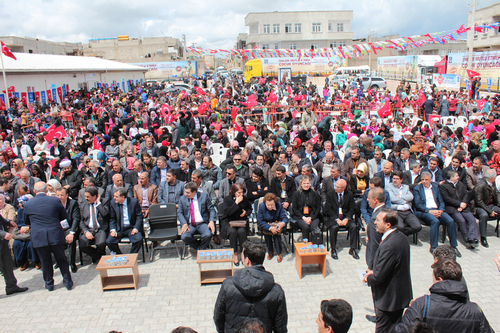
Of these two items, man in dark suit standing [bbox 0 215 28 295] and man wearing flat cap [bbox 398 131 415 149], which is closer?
man in dark suit standing [bbox 0 215 28 295]

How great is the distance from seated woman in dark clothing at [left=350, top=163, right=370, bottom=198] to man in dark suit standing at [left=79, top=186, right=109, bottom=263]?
A: 5.06 metres

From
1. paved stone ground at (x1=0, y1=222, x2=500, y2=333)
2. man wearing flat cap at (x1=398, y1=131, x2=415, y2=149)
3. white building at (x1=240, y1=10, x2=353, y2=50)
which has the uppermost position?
white building at (x1=240, y1=10, x2=353, y2=50)

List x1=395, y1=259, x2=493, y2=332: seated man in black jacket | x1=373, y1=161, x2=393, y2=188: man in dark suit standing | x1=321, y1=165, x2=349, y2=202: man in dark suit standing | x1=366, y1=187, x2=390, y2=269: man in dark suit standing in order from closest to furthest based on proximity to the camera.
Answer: x1=395, y1=259, x2=493, y2=332: seated man in black jacket, x1=366, y1=187, x2=390, y2=269: man in dark suit standing, x1=321, y1=165, x2=349, y2=202: man in dark suit standing, x1=373, y1=161, x2=393, y2=188: man in dark suit standing

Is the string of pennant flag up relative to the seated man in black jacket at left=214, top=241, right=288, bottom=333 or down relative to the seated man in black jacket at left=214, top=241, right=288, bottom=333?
up

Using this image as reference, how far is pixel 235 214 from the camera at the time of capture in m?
6.31

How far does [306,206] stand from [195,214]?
2138mm

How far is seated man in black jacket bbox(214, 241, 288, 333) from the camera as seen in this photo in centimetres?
287

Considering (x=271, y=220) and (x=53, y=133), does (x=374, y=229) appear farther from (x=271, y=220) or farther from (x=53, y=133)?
(x=53, y=133)

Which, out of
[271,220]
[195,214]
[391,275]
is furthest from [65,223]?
[391,275]

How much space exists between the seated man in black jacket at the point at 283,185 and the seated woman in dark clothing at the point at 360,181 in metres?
1.40

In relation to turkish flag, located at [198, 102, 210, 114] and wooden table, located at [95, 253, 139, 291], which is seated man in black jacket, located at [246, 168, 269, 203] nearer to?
wooden table, located at [95, 253, 139, 291]

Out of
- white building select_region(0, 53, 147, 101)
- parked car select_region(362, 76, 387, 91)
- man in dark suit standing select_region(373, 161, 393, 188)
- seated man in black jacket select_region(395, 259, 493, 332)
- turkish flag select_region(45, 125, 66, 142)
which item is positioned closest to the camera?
seated man in black jacket select_region(395, 259, 493, 332)

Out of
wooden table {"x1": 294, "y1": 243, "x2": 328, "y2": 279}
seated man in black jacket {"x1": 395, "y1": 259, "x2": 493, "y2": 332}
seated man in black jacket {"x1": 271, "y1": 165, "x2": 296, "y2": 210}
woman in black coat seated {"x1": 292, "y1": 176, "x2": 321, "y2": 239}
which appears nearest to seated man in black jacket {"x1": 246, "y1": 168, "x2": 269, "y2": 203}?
seated man in black jacket {"x1": 271, "y1": 165, "x2": 296, "y2": 210}

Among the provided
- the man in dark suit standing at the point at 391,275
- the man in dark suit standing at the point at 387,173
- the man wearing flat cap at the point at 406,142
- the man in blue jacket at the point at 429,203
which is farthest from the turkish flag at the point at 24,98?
the man in dark suit standing at the point at 391,275
